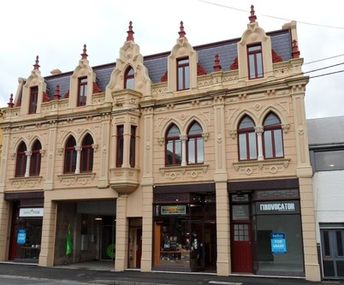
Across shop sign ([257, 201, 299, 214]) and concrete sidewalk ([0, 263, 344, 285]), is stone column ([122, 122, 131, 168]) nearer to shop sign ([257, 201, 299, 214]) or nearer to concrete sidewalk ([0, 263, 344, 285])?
concrete sidewalk ([0, 263, 344, 285])

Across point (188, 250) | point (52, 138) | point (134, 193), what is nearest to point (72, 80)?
point (52, 138)

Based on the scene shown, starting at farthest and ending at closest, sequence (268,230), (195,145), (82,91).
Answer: (82,91), (195,145), (268,230)

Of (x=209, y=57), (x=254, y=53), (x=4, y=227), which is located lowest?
(x=4, y=227)

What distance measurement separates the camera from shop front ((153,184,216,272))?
66.5ft

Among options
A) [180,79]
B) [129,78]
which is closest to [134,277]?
[180,79]

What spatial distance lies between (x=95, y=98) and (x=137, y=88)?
2.89 m

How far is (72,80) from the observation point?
25.0m

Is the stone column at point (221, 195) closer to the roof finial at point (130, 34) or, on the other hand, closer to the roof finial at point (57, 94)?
the roof finial at point (130, 34)

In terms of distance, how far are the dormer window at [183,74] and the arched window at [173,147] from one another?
2306mm

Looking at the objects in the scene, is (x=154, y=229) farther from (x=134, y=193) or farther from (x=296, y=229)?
(x=296, y=229)

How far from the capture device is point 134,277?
59.9 ft

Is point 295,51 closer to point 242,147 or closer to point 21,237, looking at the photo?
point 242,147

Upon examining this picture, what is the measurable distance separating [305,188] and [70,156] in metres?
13.7

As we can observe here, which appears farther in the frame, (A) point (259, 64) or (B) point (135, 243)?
(B) point (135, 243)
